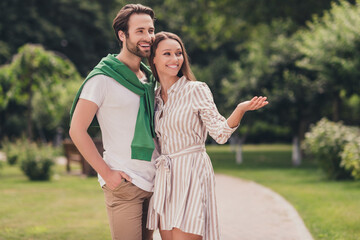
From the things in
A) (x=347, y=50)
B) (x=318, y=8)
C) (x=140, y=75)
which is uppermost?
(x=318, y=8)

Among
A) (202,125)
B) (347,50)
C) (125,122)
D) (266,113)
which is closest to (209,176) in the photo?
(202,125)

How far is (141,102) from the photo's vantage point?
329cm

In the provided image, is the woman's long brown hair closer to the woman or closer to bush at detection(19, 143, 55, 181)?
the woman

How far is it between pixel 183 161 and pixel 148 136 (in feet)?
0.99

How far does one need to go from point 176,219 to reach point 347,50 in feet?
36.6

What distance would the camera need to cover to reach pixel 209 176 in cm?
339

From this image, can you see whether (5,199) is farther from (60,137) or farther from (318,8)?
(60,137)

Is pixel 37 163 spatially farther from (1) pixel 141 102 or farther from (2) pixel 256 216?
(1) pixel 141 102

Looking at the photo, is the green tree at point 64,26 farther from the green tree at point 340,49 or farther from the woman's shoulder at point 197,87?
the woman's shoulder at point 197,87

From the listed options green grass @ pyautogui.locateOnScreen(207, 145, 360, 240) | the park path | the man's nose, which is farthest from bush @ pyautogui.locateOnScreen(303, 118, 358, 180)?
the man's nose

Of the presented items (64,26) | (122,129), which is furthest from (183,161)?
(64,26)

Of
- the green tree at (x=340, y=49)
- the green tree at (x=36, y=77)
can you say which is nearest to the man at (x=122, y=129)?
the green tree at (x=340, y=49)

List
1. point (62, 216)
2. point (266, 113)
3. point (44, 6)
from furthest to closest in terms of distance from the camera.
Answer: point (44, 6) → point (266, 113) → point (62, 216)

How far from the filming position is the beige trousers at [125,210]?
127 inches
